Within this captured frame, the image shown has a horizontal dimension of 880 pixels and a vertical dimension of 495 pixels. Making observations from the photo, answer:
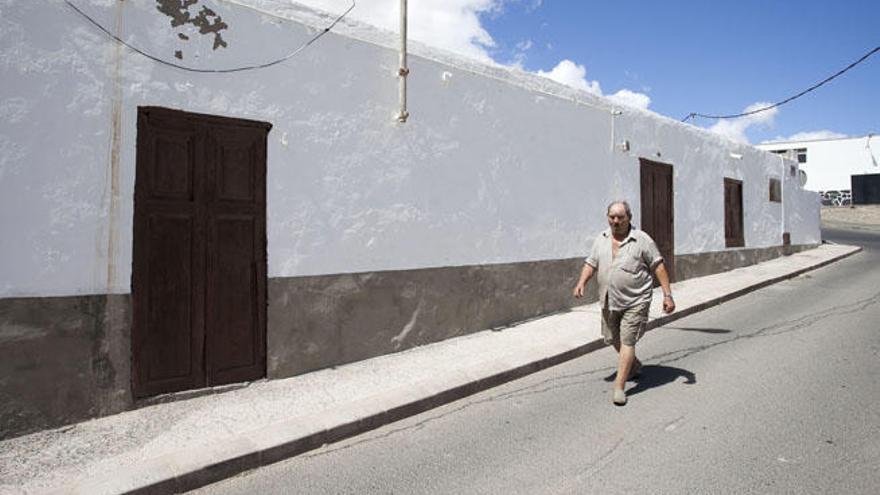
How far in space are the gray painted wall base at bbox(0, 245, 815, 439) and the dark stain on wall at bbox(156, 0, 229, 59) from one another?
218cm

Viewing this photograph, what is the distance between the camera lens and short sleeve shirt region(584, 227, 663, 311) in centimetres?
483

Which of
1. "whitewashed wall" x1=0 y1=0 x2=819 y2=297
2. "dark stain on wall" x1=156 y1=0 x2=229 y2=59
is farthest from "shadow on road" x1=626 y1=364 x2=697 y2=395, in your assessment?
"dark stain on wall" x1=156 y1=0 x2=229 y2=59

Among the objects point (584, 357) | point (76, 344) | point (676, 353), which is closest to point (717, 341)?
point (676, 353)

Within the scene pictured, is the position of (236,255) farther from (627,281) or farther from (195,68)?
(627,281)

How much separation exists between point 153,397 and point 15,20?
2917 mm

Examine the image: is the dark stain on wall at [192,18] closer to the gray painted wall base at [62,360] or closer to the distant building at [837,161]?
the gray painted wall base at [62,360]

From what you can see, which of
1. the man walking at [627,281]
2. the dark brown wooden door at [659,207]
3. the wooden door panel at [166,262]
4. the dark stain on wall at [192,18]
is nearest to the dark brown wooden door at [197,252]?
the wooden door panel at [166,262]

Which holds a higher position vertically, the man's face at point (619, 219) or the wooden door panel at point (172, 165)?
the wooden door panel at point (172, 165)

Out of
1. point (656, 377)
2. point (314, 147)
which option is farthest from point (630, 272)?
point (314, 147)

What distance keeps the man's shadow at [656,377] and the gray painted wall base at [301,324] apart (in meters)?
2.20

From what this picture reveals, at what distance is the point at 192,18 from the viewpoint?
495 cm

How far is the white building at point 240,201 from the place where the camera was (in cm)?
419

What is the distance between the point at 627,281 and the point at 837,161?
53314 mm

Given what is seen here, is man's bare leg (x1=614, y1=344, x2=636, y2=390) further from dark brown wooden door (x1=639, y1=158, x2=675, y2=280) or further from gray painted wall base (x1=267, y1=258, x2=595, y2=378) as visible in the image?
dark brown wooden door (x1=639, y1=158, x2=675, y2=280)
